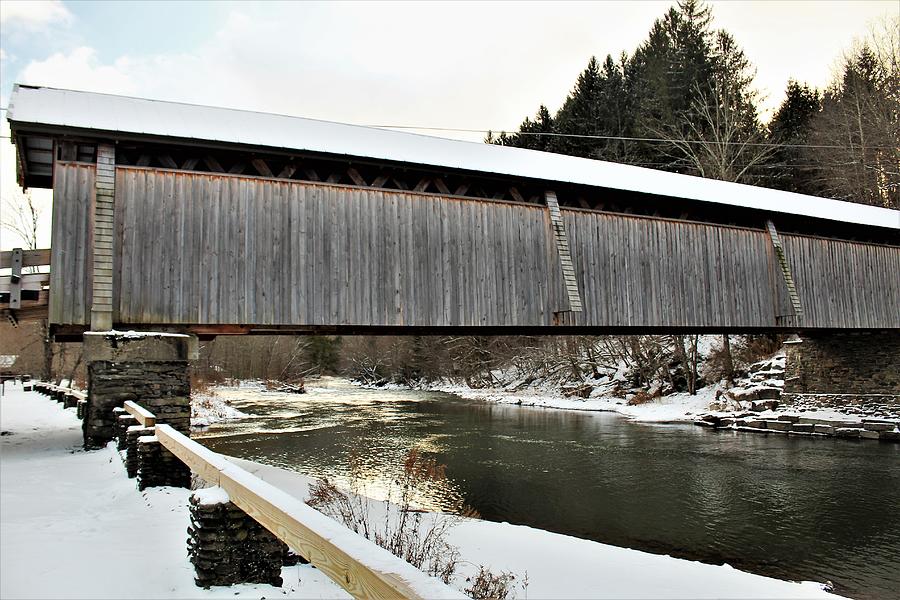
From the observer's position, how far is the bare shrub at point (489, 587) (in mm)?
4246

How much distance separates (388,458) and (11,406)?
15.3 metres

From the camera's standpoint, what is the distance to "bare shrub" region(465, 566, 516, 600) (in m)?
4.25

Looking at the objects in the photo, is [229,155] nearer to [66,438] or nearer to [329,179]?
[329,179]

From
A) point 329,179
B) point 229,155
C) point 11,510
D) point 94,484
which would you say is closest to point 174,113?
point 229,155

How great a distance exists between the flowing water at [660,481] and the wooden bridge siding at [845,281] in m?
3.04

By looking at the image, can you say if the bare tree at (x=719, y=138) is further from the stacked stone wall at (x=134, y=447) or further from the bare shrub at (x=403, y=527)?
the stacked stone wall at (x=134, y=447)

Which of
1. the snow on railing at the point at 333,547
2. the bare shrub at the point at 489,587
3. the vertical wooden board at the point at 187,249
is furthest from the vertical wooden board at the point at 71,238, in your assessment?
the bare shrub at the point at 489,587

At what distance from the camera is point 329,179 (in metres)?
9.84

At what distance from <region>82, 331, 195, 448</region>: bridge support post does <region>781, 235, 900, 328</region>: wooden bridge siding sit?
12821 mm

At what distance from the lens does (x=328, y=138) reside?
965cm

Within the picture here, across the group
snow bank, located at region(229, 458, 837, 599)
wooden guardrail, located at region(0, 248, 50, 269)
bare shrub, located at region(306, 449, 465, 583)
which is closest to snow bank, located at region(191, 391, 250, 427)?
wooden guardrail, located at region(0, 248, 50, 269)

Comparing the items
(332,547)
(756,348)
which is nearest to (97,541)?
(332,547)

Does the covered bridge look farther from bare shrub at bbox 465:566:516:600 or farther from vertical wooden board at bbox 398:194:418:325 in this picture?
bare shrub at bbox 465:566:516:600

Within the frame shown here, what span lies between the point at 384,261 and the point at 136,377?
4.00 meters
